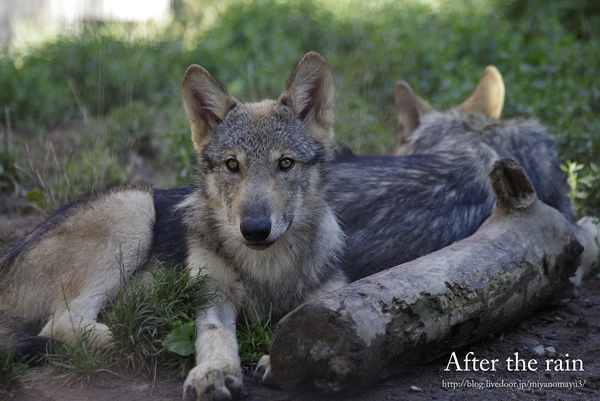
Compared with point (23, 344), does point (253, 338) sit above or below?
below

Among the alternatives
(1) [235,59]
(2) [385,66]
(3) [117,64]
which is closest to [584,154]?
(2) [385,66]

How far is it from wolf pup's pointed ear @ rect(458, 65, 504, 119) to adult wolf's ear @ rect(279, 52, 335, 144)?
2.88 metres

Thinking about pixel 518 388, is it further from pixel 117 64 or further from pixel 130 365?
pixel 117 64

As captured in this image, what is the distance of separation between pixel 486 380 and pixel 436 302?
22.5 inches

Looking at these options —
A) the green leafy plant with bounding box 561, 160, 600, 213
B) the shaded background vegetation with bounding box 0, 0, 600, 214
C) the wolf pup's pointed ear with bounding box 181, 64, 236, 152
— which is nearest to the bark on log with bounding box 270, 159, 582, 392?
the green leafy plant with bounding box 561, 160, 600, 213

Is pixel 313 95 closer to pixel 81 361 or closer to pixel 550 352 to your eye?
pixel 81 361

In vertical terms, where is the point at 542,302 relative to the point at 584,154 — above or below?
below

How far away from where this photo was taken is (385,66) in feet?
27.7

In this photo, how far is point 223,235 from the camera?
11.9ft

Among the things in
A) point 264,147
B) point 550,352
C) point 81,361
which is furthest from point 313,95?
point 550,352

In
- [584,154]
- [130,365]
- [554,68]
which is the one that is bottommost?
[130,365]

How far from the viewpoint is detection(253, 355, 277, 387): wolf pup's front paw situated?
9.52 ft

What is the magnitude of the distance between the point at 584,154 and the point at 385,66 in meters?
3.43

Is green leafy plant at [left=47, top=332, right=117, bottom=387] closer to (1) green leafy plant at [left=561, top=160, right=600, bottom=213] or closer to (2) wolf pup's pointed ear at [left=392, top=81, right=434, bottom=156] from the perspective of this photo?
(2) wolf pup's pointed ear at [left=392, top=81, right=434, bottom=156]
